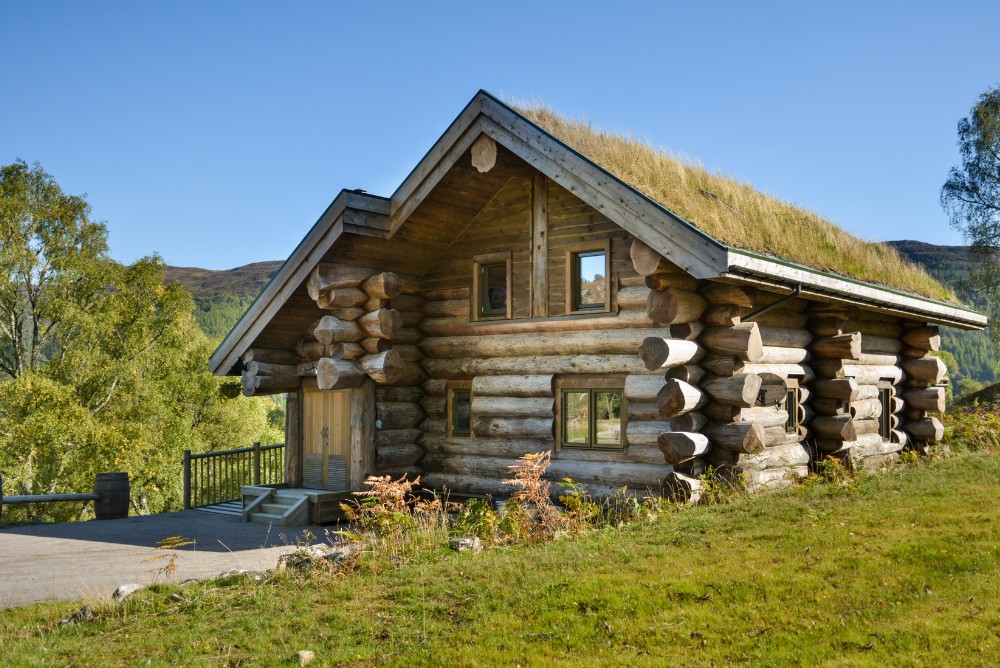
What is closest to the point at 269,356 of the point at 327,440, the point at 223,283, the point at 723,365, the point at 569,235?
the point at 327,440

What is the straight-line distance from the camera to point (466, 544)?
34.7 ft

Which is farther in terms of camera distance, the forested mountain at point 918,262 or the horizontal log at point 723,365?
the forested mountain at point 918,262

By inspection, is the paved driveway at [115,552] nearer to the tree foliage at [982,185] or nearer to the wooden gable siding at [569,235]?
the wooden gable siding at [569,235]

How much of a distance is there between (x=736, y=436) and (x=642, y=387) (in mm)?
1710

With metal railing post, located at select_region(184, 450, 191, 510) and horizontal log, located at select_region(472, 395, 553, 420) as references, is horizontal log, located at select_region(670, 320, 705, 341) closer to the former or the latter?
horizontal log, located at select_region(472, 395, 553, 420)

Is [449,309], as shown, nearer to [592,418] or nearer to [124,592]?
[592,418]

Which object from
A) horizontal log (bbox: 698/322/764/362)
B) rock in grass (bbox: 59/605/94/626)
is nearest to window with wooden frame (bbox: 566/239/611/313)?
horizontal log (bbox: 698/322/764/362)

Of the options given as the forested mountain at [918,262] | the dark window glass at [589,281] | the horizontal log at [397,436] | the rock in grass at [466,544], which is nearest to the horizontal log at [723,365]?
the dark window glass at [589,281]

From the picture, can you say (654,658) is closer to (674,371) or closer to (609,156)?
(674,371)

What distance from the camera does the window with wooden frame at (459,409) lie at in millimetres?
16578

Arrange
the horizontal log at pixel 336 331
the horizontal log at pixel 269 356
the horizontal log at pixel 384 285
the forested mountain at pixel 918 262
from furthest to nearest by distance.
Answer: the forested mountain at pixel 918 262 < the horizontal log at pixel 269 356 < the horizontal log at pixel 336 331 < the horizontal log at pixel 384 285

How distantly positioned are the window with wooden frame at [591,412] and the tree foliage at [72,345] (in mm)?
24153

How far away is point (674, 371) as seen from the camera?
12984 millimetres

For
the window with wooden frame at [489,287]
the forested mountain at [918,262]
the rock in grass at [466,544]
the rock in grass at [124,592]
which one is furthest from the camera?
the forested mountain at [918,262]
